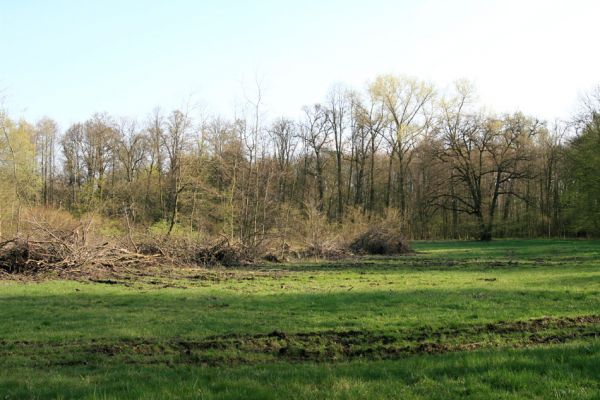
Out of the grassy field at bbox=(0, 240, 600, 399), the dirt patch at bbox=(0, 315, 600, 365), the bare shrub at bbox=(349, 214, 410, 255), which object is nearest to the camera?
the grassy field at bbox=(0, 240, 600, 399)

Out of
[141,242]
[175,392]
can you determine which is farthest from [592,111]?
[175,392]

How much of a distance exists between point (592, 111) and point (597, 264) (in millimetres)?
27637

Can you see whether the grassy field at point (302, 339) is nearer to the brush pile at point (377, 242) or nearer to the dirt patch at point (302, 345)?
the dirt patch at point (302, 345)

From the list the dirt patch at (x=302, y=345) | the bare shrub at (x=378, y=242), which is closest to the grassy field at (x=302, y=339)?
the dirt patch at (x=302, y=345)

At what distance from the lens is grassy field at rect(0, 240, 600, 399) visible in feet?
19.3

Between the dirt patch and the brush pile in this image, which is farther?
the brush pile

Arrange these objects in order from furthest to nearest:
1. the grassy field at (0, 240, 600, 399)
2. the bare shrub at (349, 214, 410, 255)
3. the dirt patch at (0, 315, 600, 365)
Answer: the bare shrub at (349, 214, 410, 255) < the dirt patch at (0, 315, 600, 365) < the grassy field at (0, 240, 600, 399)

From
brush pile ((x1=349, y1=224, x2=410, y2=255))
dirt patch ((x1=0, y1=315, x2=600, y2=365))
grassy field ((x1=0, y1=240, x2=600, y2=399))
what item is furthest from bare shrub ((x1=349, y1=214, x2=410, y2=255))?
dirt patch ((x1=0, y1=315, x2=600, y2=365))

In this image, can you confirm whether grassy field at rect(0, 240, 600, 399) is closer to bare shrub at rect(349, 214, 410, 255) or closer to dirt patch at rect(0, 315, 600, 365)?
dirt patch at rect(0, 315, 600, 365)

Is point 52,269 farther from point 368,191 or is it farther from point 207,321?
point 368,191

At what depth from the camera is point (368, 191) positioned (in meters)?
65.8

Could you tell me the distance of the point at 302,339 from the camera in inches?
368

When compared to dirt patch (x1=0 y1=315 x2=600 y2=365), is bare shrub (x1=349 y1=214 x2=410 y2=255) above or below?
above

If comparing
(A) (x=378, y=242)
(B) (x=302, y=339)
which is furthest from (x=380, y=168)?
(B) (x=302, y=339)
